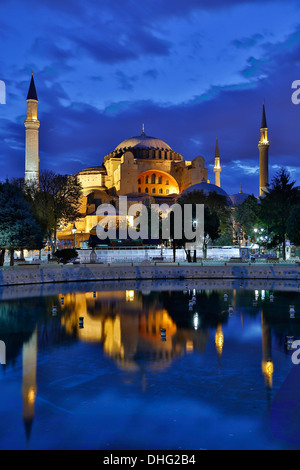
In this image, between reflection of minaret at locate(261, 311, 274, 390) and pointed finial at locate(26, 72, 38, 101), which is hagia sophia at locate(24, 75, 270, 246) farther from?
reflection of minaret at locate(261, 311, 274, 390)

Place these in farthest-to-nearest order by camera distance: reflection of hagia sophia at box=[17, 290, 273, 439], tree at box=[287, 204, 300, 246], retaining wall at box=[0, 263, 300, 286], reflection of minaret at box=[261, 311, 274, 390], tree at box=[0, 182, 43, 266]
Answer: tree at box=[287, 204, 300, 246], tree at box=[0, 182, 43, 266], retaining wall at box=[0, 263, 300, 286], reflection of hagia sophia at box=[17, 290, 273, 439], reflection of minaret at box=[261, 311, 274, 390]

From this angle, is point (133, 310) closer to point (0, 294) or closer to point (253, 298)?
point (253, 298)

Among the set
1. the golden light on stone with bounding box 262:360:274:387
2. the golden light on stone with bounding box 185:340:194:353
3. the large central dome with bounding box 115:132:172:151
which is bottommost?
the golden light on stone with bounding box 262:360:274:387

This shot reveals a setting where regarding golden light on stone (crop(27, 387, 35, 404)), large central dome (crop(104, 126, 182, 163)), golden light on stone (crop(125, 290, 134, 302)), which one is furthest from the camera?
large central dome (crop(104, 126, 182, 163))

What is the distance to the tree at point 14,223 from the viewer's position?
2570cm

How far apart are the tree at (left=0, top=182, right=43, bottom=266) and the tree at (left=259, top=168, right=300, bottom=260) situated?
681 inches

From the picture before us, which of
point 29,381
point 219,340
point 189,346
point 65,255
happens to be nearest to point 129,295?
point 219,340

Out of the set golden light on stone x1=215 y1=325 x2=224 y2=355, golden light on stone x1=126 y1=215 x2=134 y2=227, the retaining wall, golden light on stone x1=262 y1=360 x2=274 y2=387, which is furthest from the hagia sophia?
golden light on stone x1=262 y1=360 x2=274 y2=387

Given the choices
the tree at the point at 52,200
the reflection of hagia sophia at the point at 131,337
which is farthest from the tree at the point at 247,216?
the reflection of hagia sophia at the point at 131,337

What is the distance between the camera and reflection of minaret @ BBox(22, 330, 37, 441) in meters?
6.57

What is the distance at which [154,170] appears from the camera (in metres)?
82.8

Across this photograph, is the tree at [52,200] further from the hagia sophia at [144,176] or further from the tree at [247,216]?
the hagia sophia at [144,176]

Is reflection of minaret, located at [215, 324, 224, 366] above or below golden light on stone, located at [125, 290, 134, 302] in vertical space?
below

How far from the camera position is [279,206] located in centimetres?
3509
